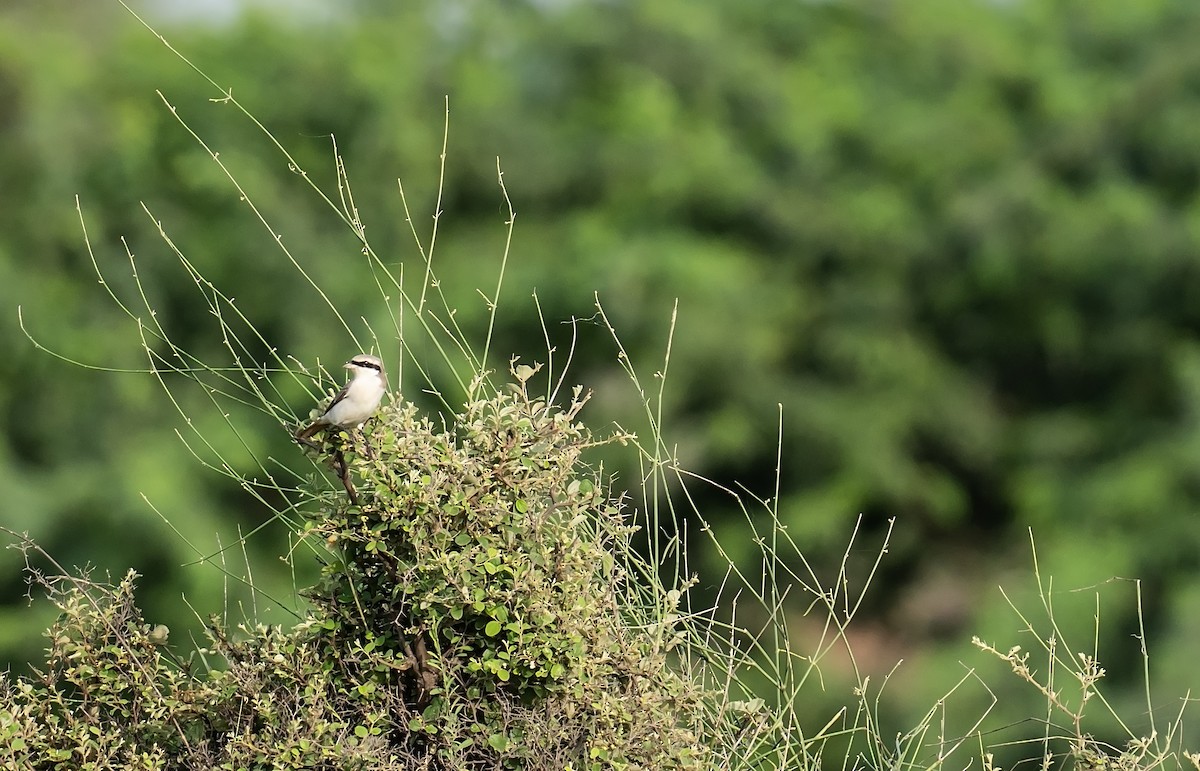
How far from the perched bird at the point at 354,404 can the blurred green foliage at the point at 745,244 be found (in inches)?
341

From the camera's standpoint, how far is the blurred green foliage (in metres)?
12.7

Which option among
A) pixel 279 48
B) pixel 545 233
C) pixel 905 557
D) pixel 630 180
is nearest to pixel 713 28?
pixel 630 180

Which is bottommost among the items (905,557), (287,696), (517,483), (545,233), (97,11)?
(905,557)

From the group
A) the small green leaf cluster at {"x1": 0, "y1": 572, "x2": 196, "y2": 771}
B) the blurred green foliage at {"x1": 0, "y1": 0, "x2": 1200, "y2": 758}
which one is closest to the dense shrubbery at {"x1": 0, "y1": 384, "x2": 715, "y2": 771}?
the small green leaf cluster at {"x1": 0, "y1": 572, "x2": 196, "y2": 771}

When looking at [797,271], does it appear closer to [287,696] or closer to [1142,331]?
[1142,331]

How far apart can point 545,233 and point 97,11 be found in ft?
16.1

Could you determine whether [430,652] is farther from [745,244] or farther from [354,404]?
[745,244]

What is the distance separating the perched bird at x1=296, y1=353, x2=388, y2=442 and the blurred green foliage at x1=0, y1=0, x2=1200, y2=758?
8660 millimetres

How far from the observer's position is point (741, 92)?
15.5 meters

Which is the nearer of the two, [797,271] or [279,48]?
[279,48]

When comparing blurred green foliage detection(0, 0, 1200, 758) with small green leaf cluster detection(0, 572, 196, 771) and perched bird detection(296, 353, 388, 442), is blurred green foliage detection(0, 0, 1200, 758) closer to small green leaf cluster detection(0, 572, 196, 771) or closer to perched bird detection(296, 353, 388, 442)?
small green leaf cluster detection(0, 572, 196, 771)

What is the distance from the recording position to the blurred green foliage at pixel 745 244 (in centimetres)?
1274

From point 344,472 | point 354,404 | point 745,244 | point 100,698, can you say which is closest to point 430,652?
point 344,472

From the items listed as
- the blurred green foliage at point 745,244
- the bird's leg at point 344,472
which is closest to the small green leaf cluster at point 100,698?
the bird's leg at point 344,472
